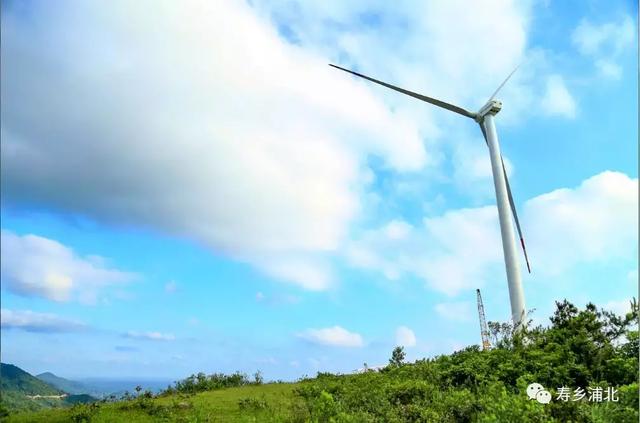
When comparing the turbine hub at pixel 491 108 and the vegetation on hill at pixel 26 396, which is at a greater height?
the turbine hub at pixel 491 108

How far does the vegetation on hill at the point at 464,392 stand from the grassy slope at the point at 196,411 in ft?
0.10

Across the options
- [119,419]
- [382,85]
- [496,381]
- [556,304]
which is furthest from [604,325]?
[382,85]

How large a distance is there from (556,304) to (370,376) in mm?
8062

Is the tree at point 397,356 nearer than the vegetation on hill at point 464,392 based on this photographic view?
No

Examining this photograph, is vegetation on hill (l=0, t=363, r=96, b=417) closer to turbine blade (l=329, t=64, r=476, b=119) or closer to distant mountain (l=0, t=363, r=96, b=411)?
distant mountain (l=0, t=363, r=96, b=411)

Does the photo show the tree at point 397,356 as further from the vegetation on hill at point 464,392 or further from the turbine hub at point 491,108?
the turbine hub at point 491,108

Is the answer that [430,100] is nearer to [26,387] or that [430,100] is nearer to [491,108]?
[491,108]

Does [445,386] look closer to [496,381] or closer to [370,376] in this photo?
[496,381]

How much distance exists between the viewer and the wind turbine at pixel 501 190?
28.0 m

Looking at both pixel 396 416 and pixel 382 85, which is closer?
pixel 396 416

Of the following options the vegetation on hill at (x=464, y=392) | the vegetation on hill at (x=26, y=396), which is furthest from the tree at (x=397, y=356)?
the vegetation on hill at (x=26, y=396)

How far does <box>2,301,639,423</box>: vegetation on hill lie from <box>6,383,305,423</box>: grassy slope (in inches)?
1.2

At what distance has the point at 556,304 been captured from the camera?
20266 millimetres

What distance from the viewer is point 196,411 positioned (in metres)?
14.9
